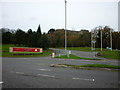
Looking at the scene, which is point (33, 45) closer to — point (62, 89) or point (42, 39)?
point (42, 39)

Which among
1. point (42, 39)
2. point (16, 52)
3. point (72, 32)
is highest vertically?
point (72, 32)

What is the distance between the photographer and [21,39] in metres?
56.5

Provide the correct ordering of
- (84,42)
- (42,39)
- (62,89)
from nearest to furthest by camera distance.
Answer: (62,89) → (42,39) → (84,42)

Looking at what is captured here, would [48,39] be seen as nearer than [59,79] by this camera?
No

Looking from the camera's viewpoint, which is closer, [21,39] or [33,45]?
[33,45]

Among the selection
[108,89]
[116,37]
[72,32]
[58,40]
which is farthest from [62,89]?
[72,32]

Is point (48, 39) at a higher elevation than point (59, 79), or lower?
higher

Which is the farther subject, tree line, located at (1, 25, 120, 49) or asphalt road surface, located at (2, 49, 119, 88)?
tree line, located at (1, 25, 120, 49)

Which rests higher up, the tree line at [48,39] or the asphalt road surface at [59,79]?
the tree line at [48,39]

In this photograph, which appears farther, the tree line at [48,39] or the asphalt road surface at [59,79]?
the tree line at [48,39]

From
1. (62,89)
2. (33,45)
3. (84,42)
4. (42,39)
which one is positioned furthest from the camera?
(84,42)

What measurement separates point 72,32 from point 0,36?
4838 centimetres

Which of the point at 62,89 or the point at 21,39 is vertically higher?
the point at 21,39

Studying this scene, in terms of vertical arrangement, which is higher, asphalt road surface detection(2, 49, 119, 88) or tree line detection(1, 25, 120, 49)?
tree line detection(1, 25, 120, 49)
